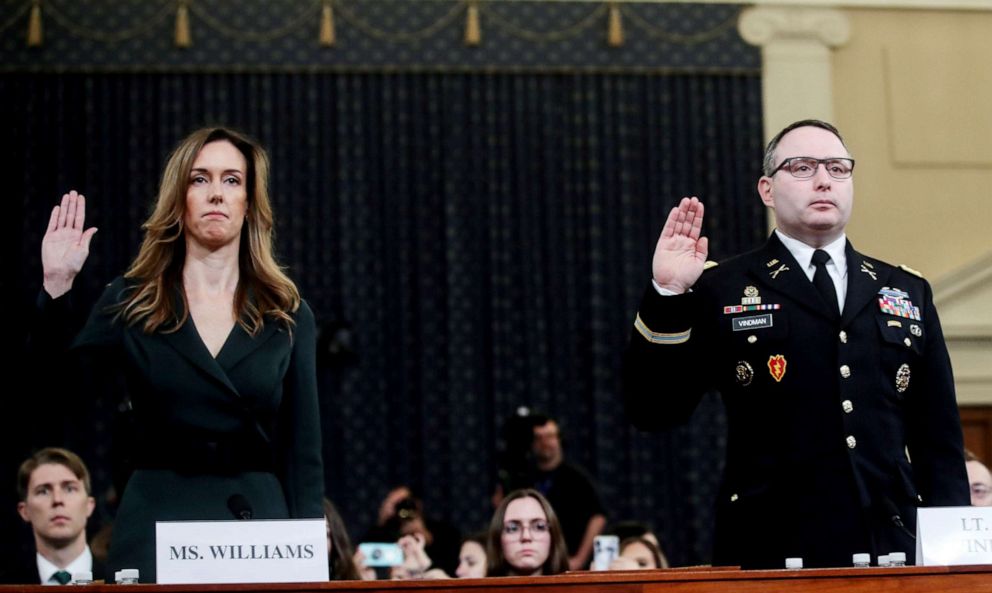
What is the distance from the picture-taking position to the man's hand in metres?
2.78

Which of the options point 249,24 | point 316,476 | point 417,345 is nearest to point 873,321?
point 316,476

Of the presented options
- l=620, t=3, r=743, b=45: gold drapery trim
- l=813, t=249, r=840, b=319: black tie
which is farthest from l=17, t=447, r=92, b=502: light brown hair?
l=620, t=3, r=743, b=45: gold drapery trim

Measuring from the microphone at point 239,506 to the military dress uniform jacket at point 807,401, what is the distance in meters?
0.75

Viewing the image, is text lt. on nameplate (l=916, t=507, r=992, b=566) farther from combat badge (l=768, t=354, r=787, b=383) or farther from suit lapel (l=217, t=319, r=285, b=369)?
suit lapel (l=217, t=319, r=285, b=369)

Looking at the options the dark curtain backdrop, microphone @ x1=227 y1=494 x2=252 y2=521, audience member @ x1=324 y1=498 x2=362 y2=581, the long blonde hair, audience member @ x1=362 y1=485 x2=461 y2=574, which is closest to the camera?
microphone @ x1=227 y1=494 x2=252 y2=521

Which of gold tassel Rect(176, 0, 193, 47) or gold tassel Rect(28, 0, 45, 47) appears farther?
gold tassel Rect(176, 0, 193, 47)

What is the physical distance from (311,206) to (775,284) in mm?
6841

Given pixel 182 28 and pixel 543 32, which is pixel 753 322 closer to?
pixel 543 32

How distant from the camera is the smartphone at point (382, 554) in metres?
6.17

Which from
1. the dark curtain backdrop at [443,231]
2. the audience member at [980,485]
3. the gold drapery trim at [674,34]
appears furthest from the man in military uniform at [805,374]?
the gold drapery trim at [674,34]

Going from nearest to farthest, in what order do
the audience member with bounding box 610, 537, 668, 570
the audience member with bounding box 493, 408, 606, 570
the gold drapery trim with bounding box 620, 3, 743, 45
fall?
the audience member with bounding box 610, 537, 668, 570 < the audience member with bounding box 493, 408, 606, 570 < the gold drapery trim with bounding box 620, 3, 743, 45

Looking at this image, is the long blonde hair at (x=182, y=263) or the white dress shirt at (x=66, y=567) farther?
the white dress shirt at (x=66, y=567)

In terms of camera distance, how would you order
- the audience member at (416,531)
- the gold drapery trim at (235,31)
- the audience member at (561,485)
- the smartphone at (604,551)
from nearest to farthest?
1. the smartphone at (604,551)
2. the audience member at (416,531)
3. the audience member at (561,485)
4. the gold drapery trim at (235,31)

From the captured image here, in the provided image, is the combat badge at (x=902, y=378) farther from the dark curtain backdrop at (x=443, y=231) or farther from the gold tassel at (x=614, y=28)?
the gold tassel at (x=614, y=28)
